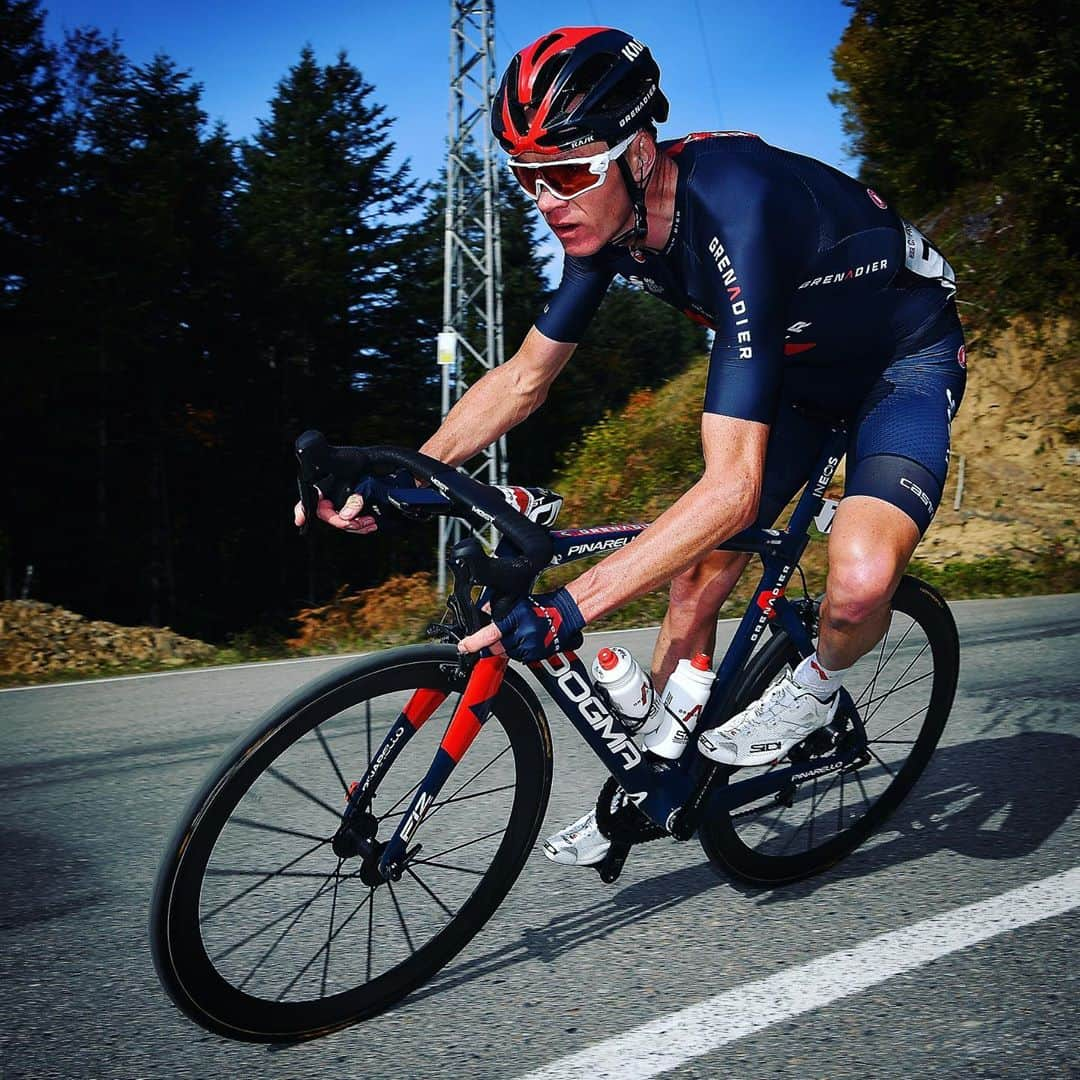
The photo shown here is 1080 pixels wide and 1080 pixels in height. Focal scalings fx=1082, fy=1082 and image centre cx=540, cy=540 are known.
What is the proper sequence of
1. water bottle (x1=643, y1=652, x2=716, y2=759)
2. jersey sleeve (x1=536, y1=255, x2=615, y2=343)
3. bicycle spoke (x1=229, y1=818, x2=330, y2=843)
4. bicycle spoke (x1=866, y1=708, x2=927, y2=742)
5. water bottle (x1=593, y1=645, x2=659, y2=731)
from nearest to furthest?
1. bicycle spoke (x1=229, y1=818, x2=330, y2=843)
2. water bottle (x1=593, y1=645, x2=659, y2=731)
3. water bottle (x1=643, y1=652, x2=716, y2=759)
4. jersey sleeve (x1=536, y1=255, x2=615, y2=343)
5. bicycle spoke (x1=866, y1=708, x2=927, y2=742)

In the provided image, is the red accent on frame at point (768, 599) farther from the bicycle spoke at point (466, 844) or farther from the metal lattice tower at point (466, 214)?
the metal lattice tower at point (466, 214)

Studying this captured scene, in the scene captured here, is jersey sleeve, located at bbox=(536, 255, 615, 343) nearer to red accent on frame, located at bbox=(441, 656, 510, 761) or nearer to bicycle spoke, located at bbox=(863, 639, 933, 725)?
red accent on frame, located at bbox=(441, 656, 510, 761)

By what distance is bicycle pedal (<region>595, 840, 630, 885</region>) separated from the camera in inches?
108

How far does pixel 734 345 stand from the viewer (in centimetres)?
239

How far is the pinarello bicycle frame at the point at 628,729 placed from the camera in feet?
7.95

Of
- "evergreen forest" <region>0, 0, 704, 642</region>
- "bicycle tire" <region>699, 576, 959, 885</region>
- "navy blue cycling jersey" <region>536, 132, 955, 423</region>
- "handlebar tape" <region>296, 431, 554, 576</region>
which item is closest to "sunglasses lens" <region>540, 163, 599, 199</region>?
"navy blue cycling jersey" <region>536, 132, 955, 423</region>

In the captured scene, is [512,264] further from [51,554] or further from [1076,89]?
[1076,89]

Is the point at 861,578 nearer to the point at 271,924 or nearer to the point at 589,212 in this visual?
the point at 589,212

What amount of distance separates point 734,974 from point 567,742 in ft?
6.68

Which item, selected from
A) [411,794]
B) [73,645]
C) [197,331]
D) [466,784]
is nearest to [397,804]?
[411,794]

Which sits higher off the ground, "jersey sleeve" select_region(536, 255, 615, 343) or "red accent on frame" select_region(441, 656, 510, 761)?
"jersey sleeve" select_region(536, 255, 615, 343)

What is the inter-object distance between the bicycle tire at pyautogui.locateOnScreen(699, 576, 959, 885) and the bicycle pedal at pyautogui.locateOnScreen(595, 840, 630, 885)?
256 mm

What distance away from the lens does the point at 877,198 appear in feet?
9.86

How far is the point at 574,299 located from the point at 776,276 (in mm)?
693
